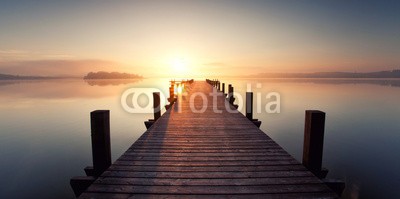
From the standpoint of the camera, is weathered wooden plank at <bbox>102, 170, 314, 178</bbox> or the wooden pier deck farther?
weathered wooden plank at <bbox>102, 170, 314, 178</bbox>

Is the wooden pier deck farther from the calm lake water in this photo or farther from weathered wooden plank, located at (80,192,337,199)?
the calm lake water

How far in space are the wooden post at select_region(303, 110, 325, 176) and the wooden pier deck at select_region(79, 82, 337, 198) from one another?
0.20 metres

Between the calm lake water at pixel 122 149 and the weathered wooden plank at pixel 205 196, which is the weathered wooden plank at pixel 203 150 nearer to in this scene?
the weathered wooden plank at pixel 205 196

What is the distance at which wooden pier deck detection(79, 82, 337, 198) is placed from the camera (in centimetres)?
344

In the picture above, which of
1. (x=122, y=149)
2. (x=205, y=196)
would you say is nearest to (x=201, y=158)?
(x=205, y=196)

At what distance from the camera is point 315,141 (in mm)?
4348

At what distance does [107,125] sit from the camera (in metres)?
4.43

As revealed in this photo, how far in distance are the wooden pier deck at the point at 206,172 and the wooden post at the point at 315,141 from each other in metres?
0.20

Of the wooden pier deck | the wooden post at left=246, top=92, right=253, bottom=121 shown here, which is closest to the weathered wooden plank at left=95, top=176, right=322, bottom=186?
the wooden pier deck

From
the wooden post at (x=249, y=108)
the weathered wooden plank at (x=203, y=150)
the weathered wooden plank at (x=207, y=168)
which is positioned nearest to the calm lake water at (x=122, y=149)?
the wooden post at (x=249, y=108)

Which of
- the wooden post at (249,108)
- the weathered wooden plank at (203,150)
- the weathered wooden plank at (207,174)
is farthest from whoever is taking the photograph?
the wooden post at (249,108)

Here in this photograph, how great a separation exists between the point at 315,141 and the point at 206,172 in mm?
2190

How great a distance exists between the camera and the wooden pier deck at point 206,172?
3.44 meters

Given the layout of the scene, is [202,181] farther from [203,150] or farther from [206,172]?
[203,150]
